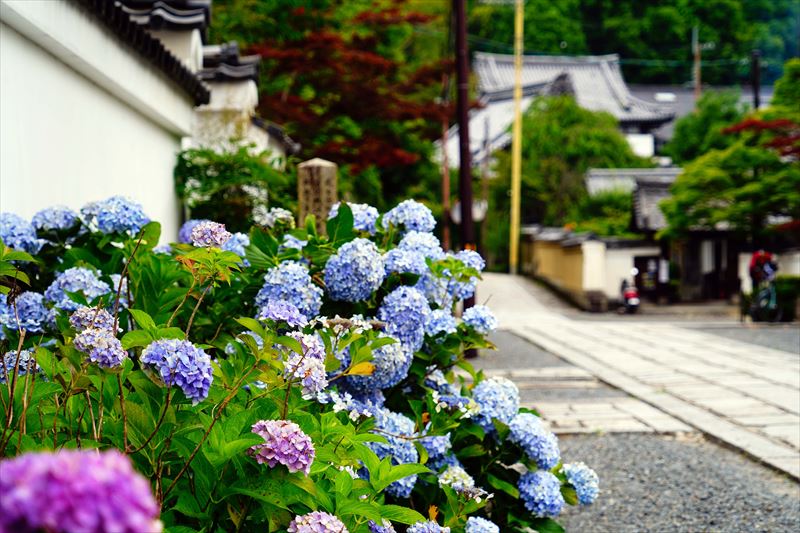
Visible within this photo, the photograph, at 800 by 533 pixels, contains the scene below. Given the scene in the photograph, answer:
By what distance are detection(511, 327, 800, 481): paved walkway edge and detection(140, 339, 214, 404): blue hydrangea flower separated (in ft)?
12.9

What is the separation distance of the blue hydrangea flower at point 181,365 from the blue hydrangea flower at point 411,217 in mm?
1754

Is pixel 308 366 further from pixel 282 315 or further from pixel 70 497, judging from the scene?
pixel 70 497

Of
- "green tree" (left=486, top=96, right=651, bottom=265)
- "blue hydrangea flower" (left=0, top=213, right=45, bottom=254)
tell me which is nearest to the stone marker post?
"blue hydrangea flower" (left=0, top=213, right=45, bottom=254)

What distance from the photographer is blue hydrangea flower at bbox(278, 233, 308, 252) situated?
3.13 metres

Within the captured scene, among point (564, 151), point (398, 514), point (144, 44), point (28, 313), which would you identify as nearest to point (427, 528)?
point (398, 514)

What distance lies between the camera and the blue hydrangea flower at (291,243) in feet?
10.3

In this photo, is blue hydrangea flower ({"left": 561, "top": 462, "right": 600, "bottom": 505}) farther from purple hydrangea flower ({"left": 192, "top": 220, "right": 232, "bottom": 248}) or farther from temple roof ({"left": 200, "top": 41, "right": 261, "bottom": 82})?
temple roof ({"left": 200, "top": 41, "right": 261, "bottom": 82})

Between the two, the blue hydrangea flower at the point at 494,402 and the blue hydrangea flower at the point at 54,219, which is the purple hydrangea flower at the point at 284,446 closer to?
the blue hydrangea flower at the point at 494,402

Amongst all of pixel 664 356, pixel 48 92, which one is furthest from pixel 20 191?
pixel 664 356

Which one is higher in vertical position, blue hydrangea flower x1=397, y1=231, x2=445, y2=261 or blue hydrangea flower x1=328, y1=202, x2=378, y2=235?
blue hydrangea flower x1=328, y1=202, x2=378, y2=235

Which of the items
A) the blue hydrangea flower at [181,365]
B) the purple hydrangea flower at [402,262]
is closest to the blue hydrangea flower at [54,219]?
the purple hydrangea flower at [402,262]

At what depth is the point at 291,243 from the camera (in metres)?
3.14

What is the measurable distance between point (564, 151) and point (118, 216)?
31.0 metres

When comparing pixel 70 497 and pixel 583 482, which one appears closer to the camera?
pixel 70 497
